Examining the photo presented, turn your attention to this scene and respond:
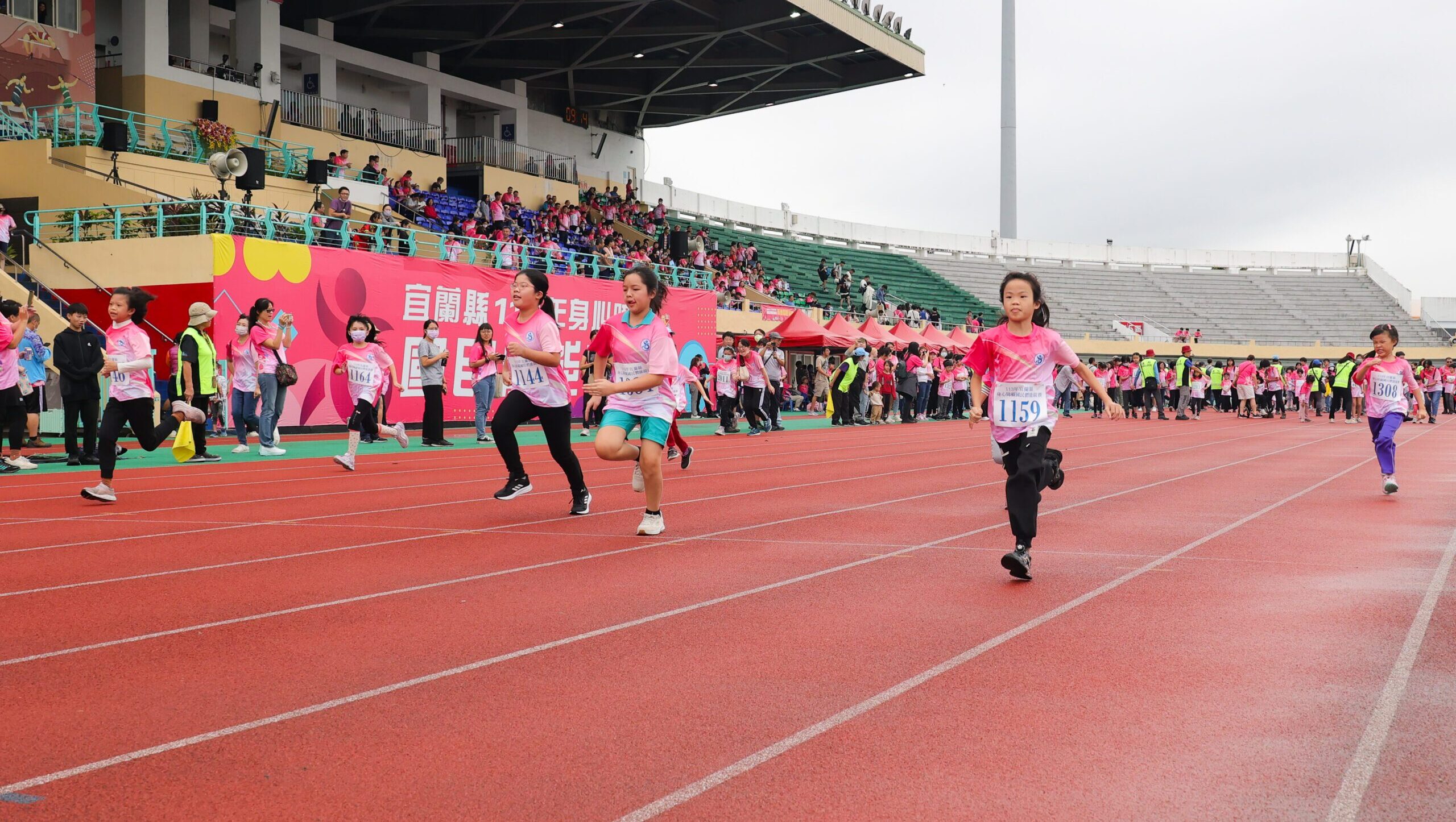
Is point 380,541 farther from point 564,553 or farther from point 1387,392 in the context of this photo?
point 1387,392

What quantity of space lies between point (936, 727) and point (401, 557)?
4.61m

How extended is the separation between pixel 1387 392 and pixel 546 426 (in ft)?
28.0

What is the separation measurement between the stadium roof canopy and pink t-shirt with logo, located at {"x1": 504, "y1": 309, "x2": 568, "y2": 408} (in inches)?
1170

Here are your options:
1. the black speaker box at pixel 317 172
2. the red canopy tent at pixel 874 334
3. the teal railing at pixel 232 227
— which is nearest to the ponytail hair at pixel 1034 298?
the teal railing at pixel 232 227

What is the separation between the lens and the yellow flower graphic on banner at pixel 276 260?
1967 cm

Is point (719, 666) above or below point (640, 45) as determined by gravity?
below

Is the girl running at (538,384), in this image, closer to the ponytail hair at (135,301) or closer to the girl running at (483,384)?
the ponytail hair at (135,301)

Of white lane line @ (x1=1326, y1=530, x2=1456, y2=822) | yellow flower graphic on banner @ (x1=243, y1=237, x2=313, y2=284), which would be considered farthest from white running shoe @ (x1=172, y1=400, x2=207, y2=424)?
white lane line @ (x1=1326, y1=530, x2=1456, y2=822)

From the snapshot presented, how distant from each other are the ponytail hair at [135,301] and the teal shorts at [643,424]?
454 cm

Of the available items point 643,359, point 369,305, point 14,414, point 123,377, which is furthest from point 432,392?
point 643,359

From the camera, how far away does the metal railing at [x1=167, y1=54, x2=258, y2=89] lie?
30656 millimetres

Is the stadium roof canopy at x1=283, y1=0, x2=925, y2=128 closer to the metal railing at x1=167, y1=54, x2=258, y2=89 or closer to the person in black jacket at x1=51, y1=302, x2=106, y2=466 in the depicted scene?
the metal railing at x1=167, y1=54, x2=258, y2=89

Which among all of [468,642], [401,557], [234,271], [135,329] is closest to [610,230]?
[234,271]

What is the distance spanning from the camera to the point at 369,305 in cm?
2170
